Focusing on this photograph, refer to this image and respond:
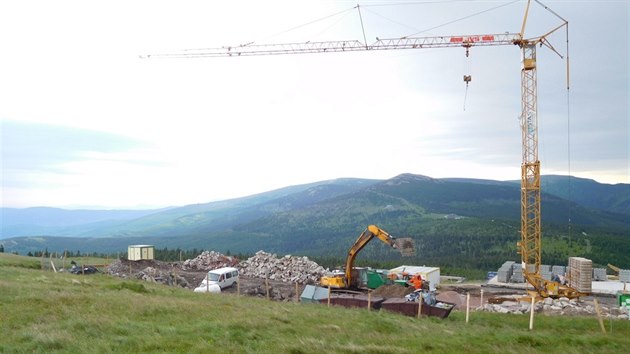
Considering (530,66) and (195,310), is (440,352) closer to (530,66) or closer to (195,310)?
(195,310)

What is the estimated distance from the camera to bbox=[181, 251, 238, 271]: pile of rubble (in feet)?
154

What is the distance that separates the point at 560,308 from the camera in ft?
104

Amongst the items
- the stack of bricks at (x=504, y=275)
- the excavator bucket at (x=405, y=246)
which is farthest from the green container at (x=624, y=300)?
the stack of bricks at (x=504, y=275)

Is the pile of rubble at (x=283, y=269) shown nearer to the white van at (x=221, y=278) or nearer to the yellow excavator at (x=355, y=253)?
the white van at (x=221, y=278)

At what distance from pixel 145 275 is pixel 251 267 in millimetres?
12023

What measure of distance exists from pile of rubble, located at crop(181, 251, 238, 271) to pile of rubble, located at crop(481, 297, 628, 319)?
26246 millimetres

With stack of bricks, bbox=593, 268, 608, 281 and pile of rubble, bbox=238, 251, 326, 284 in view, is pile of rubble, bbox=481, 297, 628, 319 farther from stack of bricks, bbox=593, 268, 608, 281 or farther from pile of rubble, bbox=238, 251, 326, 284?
pile of rubble, bbox=238, 251, 326, 284

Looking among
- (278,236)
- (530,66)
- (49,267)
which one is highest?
(530,66)

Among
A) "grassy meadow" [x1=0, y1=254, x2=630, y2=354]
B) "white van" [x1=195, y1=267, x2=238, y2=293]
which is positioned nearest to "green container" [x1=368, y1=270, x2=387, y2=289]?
"white van" [x1=195, y1=267, x2=238, y2=293]

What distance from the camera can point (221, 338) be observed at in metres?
12.4

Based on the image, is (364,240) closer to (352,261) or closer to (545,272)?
(352,261)

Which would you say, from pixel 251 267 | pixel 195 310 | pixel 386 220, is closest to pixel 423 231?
pixel 386 220

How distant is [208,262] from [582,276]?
3273 centimetres

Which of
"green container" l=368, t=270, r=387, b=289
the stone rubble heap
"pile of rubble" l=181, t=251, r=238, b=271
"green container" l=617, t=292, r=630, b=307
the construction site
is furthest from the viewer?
"pile of rubble" l=181, t=251, r=238, b=271
